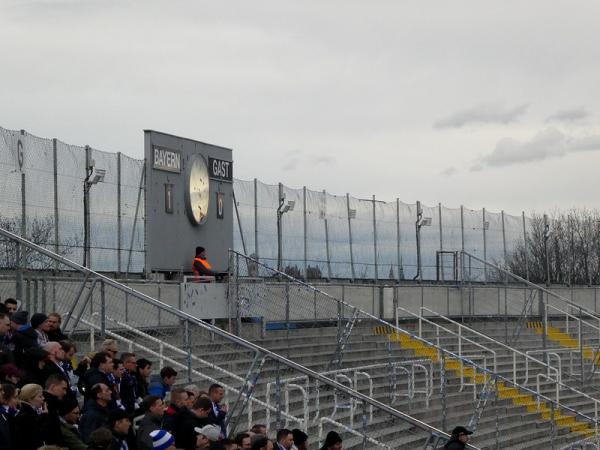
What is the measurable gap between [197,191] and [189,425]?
10821mm

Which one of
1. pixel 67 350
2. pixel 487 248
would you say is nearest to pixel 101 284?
pixel 67 350

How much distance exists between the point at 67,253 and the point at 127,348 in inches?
166

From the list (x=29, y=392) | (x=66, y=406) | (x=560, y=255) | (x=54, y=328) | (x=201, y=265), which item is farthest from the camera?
(x=560, y=255)

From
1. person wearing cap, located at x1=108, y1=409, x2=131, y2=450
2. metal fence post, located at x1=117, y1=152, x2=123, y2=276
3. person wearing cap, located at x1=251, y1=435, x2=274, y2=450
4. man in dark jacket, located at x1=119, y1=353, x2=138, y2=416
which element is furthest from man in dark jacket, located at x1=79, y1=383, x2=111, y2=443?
metal fence post, located at x1=117, y1=152, x2=123, y2=276

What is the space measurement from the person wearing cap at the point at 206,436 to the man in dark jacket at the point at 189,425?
0.26ft

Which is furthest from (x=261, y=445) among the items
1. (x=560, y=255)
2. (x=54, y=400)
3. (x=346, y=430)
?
(x=560, y=255)

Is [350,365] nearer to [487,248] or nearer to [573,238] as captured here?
[487,248]

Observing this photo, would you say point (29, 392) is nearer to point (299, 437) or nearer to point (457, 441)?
point (299, 437)

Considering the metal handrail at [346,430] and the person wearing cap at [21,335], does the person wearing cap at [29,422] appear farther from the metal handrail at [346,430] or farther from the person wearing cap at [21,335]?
the metal handrail at [346,430]

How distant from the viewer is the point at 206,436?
11.8 meters

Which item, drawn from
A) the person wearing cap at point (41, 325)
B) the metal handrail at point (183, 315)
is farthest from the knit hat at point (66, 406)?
the metal handrail at point (183, 315)

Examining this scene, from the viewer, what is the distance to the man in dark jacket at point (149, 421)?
11109 millimetres

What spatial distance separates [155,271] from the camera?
22.0 metres

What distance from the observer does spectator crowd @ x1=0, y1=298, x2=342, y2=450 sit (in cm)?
1023
